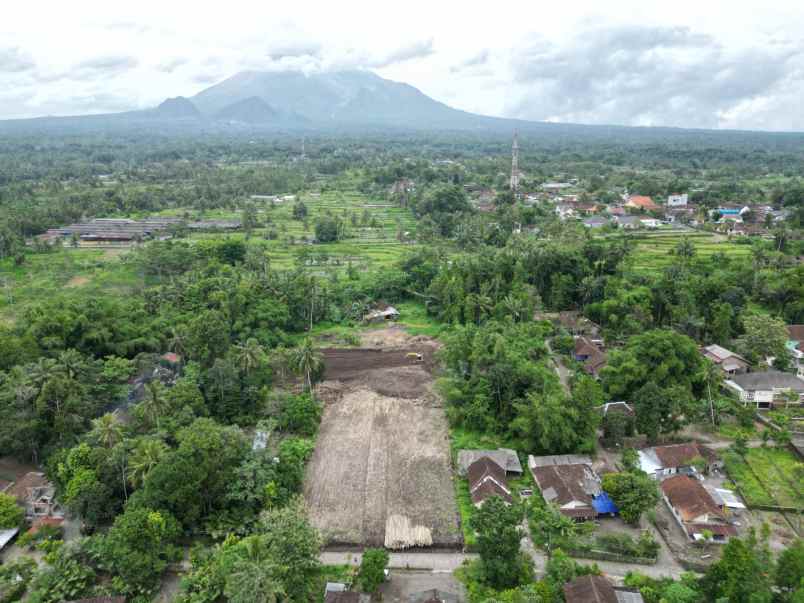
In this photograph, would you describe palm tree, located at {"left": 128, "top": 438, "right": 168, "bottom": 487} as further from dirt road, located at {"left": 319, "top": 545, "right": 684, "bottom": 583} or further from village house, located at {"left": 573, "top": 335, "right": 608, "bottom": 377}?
village house, located at {"left": 573, "top": 335, "right": 608, "bottom": 377}

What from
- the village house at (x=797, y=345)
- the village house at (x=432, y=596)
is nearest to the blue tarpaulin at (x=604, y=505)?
the village house at (x=432, y=596)

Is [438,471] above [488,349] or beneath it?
beneath

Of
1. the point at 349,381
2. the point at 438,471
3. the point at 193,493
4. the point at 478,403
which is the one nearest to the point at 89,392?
the point at 193,493

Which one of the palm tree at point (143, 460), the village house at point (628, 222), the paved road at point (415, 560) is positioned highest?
the village house at point (628, 222)

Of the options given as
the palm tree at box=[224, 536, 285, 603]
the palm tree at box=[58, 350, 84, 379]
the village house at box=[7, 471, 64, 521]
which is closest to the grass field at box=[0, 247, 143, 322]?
the palm tree at box=[58, 350, 84, 379]

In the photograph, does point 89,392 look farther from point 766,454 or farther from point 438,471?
point 766,454

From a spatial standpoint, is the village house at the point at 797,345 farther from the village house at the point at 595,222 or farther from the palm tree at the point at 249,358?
the village house at the point at 595,222

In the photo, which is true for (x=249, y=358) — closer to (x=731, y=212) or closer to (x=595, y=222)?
(x=595, y=222)
